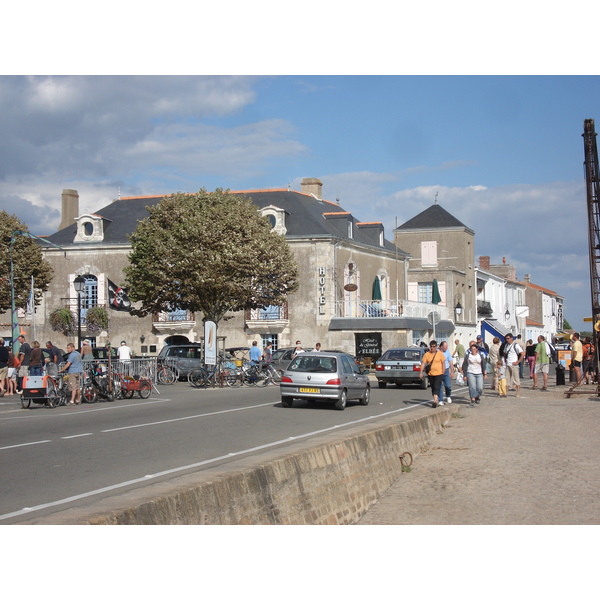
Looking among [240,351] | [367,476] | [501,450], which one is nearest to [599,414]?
[501,450]

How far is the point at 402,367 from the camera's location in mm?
29891

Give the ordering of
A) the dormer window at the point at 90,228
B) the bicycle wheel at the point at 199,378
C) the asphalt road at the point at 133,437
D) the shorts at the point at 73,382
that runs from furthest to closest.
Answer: the dormer window at the point at 90,228 → the bicycle wheel at the point at 199,378 → the shorts at the point at 73,382 → the asphalt road at the point at 133,437

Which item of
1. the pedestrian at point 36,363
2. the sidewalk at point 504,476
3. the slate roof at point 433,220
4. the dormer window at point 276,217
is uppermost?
the slate roof at point 433,220

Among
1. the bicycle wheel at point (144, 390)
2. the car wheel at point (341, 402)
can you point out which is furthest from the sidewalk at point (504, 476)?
the bicycle wheel at point (144, 390)

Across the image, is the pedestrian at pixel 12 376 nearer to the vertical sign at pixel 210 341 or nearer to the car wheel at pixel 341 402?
the vertical sign at pixel 210 341

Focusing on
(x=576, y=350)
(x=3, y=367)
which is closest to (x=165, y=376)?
(x=3, y=367)

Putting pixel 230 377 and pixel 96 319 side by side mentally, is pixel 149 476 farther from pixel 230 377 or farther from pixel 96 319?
pixel 96 319

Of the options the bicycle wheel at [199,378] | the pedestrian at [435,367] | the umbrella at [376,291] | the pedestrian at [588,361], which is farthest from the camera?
the umbrella at [376,291]

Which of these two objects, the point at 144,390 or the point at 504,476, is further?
the point at 144,390

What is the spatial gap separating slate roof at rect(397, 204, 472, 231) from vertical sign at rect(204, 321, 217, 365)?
38.9m

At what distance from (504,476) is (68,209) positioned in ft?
154

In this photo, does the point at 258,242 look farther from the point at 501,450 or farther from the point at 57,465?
the point at 57,465

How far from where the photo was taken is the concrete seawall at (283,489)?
7.10 m

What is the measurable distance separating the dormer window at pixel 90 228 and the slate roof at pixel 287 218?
1.31ft
